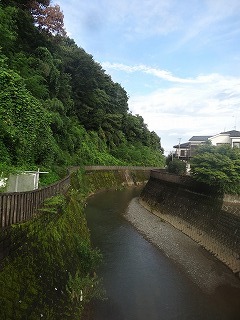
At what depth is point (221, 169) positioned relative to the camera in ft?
72.5

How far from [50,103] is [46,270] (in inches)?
898

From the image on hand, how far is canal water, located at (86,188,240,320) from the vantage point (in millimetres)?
12531

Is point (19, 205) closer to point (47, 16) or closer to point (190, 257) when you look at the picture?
point (190, 257)

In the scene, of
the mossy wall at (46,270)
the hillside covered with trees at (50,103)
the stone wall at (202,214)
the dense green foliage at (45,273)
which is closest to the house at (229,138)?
the stone wall at (202,214)

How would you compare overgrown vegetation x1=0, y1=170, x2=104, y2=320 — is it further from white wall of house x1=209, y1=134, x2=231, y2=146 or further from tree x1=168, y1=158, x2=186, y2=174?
white wall of house x1=209, y1=134, x2=231, y2=146

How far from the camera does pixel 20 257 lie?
29.1 ft

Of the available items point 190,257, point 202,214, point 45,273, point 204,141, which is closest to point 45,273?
point 45,273

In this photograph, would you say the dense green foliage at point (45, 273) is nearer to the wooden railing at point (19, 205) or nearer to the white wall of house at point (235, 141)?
the wooden railing at point (19, 205)

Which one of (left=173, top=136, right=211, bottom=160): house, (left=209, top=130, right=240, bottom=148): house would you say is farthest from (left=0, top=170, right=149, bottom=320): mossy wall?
(left=173, top=136, right=211, bottom=160): house

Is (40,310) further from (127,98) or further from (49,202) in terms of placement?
(127,98)

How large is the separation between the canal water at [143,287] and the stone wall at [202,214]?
364cm

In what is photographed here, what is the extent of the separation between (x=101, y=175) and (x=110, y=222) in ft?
71.2

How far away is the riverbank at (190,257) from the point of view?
51.0 ft

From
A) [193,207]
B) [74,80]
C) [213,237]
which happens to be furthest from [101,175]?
[213,237]
